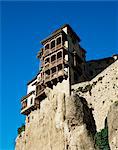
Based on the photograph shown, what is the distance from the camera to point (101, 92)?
4653cm

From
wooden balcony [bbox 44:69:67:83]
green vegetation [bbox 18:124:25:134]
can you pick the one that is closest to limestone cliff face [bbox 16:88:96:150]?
wooden balcony [bbox 44:69:67:83]

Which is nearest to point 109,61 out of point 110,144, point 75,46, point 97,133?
point 75,46

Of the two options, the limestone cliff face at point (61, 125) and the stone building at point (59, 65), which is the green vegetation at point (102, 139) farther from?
the stone building at point (59, 65)

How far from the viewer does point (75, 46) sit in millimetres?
56938

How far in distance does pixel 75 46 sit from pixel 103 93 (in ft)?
43.4

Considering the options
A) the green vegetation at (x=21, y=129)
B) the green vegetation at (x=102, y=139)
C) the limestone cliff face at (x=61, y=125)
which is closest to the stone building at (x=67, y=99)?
the limestone cliff face at (x=61, y=125)

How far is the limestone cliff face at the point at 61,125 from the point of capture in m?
43.2

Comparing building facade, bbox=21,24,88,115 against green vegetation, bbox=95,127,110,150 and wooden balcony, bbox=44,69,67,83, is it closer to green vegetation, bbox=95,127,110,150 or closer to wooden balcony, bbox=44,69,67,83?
wooden balcony, bbox=44,69,67,83

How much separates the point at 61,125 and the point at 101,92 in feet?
22.2

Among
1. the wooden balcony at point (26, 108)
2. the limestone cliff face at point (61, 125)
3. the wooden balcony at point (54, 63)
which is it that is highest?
the wooden balcony at point (54, 63)

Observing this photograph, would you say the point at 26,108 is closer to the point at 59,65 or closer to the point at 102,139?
the point at 59,65

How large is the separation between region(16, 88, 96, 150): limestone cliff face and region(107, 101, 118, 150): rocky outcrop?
4.25 metres

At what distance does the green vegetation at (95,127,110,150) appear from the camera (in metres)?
39.9

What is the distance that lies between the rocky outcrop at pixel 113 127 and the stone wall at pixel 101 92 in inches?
190
